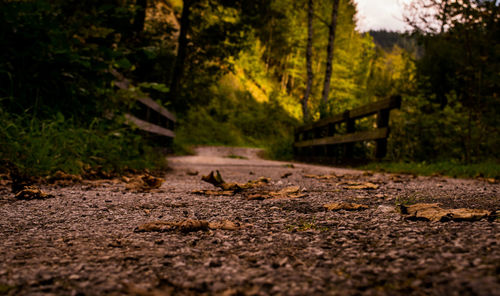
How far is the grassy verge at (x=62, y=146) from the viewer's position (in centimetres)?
291

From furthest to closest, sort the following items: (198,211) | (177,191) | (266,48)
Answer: (266,48) → (177,191) → (198,211)

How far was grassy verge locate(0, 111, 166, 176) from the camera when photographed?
2.91m

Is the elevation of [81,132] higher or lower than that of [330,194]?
higher

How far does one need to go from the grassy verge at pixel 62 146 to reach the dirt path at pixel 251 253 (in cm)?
126

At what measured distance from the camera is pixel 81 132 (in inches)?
145

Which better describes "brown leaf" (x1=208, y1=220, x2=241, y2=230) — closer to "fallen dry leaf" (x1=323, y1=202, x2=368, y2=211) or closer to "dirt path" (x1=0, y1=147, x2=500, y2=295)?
"dirt path" (x1=0, y1=147, x2=500, y2=295)

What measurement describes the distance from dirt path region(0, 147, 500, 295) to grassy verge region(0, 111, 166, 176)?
4.13 ft

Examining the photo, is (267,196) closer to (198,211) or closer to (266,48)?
(198,211)

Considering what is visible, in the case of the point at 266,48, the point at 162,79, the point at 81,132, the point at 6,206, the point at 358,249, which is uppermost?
the point at 266,48

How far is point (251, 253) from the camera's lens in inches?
42.4

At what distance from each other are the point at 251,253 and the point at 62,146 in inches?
113

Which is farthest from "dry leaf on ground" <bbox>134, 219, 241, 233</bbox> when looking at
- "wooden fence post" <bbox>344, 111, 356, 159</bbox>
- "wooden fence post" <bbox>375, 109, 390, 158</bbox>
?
"wooden fence post" <bbox>344, 111, 356, 159</bbox>

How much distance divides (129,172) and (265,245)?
3042 mm

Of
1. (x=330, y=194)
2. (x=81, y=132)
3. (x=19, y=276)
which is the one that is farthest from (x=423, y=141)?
(x=19, y=276)
